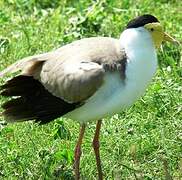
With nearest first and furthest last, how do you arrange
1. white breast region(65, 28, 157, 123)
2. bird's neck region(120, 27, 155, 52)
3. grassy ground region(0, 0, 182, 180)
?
white breast region(65, 28, 157, 123) < bird's neck region(120, 27, 155, 52) < grassy ground region(0, 0, 182, 180)

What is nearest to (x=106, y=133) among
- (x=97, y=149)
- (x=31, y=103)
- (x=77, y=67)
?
(x=97, y=149)

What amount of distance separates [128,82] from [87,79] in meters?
0.24

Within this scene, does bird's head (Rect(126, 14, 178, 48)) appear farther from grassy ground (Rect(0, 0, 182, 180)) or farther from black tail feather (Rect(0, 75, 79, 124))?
grassy ground (Rect(0, 0, 182, 180))

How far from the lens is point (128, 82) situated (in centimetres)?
453

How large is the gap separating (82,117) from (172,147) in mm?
895

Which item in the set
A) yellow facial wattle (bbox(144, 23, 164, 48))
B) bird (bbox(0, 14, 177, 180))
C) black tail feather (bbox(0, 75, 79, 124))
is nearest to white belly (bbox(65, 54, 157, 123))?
bird (bbox(0, 14, 177, 180))

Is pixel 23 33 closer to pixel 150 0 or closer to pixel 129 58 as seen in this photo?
pixel 150 0

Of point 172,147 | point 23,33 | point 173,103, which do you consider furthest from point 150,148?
point 23,33

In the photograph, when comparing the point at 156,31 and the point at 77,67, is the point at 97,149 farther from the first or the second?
the point at 156,31

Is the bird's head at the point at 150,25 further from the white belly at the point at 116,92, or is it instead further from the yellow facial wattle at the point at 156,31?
the white belly at the point at 116,92

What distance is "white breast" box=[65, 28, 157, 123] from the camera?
4.52m

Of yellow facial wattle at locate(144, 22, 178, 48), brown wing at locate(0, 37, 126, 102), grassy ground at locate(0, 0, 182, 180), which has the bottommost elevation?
grassy ground at locate(0, 0, 182, 180)

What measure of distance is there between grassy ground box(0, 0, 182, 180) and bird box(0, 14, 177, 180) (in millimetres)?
329

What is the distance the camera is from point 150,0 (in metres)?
7.83
